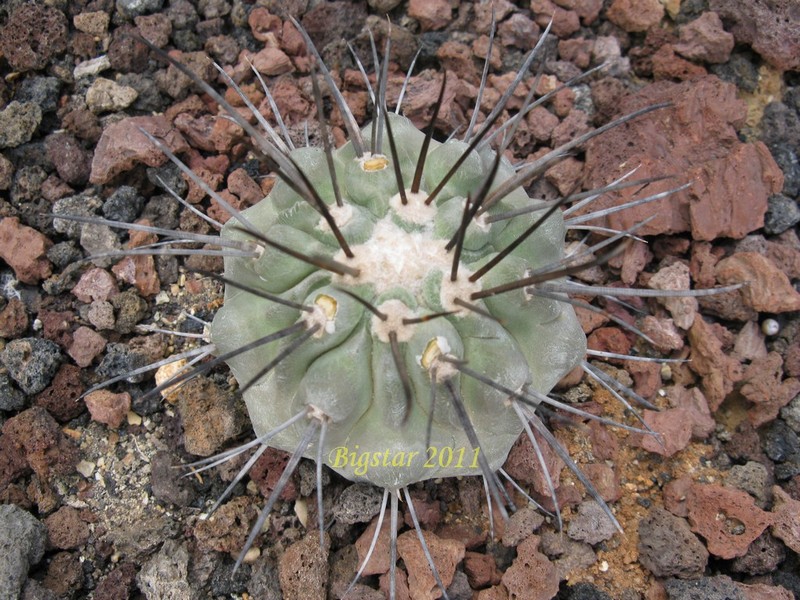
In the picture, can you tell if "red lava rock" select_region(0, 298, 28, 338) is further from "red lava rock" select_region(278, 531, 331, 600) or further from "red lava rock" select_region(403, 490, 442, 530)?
"red lava rock" select_region(403, 490, 442, 530)

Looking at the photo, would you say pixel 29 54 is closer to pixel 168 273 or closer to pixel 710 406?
pixel 168 273

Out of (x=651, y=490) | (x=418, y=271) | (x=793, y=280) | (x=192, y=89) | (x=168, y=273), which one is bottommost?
(x=651, y=490)

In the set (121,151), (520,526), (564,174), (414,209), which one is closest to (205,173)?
(121,151)

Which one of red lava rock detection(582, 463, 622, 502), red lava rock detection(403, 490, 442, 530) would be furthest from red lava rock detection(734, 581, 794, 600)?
red lava rock detection(403, 490, 442, 530)

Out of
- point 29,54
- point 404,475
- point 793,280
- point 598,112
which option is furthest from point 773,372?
point 29,54

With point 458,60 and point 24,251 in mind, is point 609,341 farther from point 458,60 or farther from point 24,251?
point 24,251

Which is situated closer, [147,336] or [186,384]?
[186,384]
